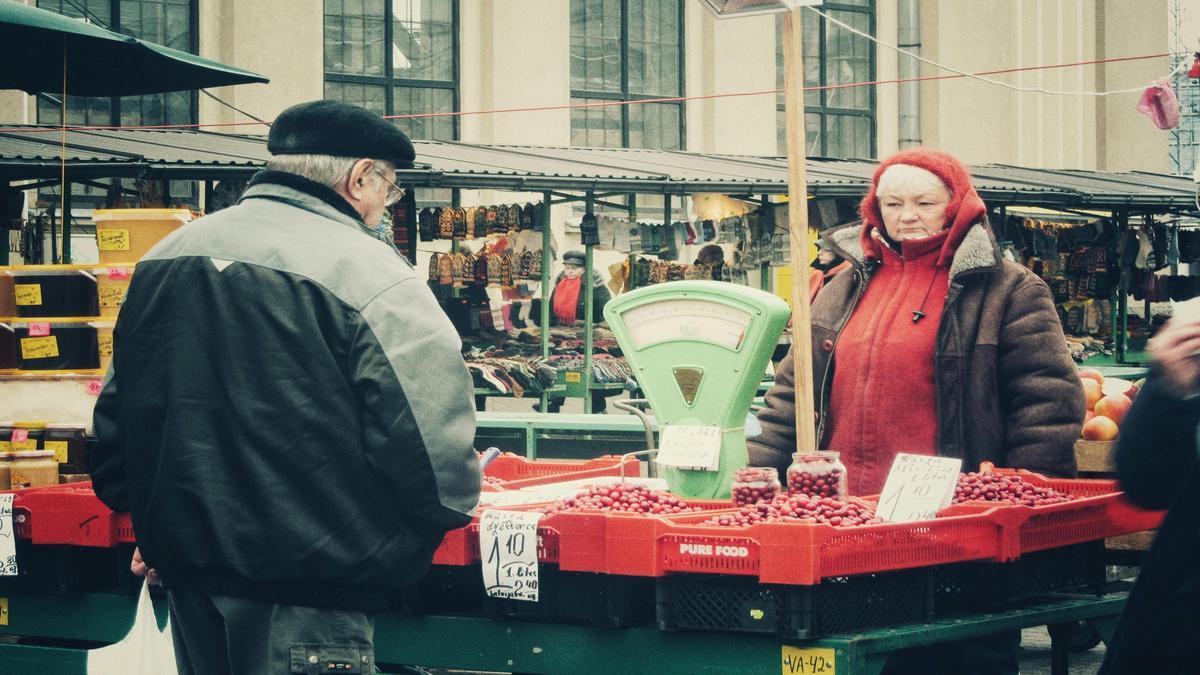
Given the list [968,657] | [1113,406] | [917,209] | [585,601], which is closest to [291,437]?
[585,601]

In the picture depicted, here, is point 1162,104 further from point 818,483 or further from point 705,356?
Answer: point 818,483

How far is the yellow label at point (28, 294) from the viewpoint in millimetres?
6340

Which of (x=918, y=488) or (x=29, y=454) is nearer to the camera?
(x=918, y=488)

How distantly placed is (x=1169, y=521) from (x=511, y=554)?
153 cm

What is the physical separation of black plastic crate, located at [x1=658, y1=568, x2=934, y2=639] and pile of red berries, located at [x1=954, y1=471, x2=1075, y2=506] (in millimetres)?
312

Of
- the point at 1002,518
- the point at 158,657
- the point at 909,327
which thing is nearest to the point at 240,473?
the point at 158,657

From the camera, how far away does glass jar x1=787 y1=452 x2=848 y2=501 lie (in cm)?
356

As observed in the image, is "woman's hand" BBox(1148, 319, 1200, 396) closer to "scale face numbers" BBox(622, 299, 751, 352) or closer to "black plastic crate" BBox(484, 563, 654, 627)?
"black plastic crate" BBox(484, 563, 654, 627)

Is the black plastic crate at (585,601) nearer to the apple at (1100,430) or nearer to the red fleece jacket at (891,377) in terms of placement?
the red fleece jacket at (891,377)

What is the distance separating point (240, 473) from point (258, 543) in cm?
13

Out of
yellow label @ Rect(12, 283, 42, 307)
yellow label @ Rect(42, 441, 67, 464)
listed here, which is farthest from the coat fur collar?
yellow label @ Rect(12, 283, 42, 307)

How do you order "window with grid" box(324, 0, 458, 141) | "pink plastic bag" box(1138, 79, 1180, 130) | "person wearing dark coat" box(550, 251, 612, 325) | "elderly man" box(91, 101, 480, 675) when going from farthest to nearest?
"window with grid" box(324, 0, 458, 141), "pink plastic bag" box(1138, 79, 1180, 130), "person wearing dark coat" box(550, 251, 612, 325), "elderly man" box(91, 101, 480, 675)

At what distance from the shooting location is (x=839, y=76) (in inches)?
993

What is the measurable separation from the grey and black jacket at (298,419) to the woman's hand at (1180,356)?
1.28 metres
